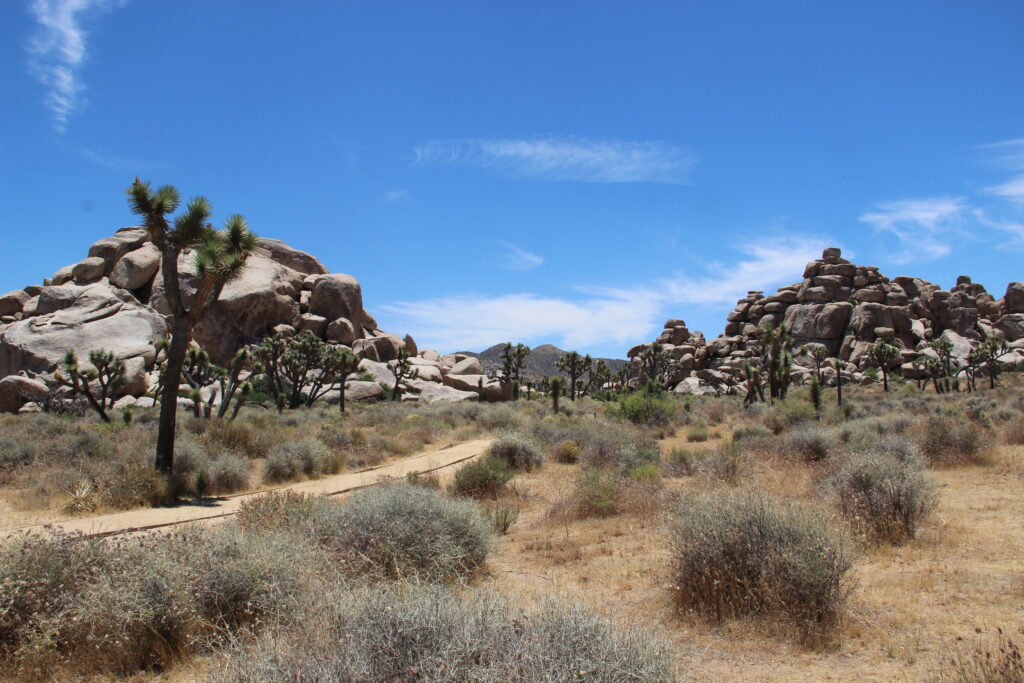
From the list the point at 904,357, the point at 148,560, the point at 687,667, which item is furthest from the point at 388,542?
the point at 904,357

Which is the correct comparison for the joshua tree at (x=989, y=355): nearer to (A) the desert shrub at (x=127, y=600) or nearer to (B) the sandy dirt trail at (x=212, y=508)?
(B) the sandy dirt trail at (x=212, y=508)

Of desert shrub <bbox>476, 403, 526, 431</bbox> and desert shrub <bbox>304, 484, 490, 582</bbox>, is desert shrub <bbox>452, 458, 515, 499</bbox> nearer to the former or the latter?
desert shrub <bbox>304, 484, 490, 582</bbox>

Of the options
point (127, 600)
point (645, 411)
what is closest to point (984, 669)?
point (127, 600)

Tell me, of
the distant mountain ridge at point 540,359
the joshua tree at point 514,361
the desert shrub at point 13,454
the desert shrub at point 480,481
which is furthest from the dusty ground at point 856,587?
the distant mountain ridge at point 540,359

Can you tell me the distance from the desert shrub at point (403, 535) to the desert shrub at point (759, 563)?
237 cm

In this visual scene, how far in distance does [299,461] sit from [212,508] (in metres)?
4.04

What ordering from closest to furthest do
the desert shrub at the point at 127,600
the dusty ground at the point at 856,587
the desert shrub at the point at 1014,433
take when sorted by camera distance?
the desert shrub at the point at 127,600
the dusty ground at the point at 856,587
the desert shrub at the point at 1014,433

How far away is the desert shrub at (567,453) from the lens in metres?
18.0

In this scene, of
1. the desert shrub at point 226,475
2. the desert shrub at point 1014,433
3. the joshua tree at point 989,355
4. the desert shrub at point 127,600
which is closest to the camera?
the desert shrub at point 127,600

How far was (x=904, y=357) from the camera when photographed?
238ft

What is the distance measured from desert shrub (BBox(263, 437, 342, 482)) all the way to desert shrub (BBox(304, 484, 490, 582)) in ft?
29.7

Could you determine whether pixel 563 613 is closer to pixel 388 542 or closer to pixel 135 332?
pixel 388 542

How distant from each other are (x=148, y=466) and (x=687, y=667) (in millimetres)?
12616

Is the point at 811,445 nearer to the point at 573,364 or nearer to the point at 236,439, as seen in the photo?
the point at 236,439
